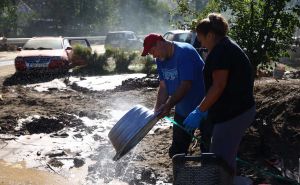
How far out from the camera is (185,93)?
3982mm

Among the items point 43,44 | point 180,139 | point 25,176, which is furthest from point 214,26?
point 43,44

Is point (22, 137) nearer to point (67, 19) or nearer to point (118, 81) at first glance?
point (118, 81)

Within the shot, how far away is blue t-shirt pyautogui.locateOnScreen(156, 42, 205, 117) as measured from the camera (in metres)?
4.01

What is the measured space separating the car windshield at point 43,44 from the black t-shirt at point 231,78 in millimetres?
12070

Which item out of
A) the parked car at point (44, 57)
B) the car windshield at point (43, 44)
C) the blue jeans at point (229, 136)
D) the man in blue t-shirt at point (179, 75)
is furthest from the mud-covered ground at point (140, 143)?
the car windshield at point (43, 44)

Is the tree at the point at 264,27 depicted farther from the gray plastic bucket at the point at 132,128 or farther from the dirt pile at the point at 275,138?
the gray plastic bucket at the point at 132,128

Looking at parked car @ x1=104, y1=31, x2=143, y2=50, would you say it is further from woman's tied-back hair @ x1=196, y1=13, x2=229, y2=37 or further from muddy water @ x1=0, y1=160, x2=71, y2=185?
woman's tied-back hair @ x1=196, y1=13, x2=229, y2=37

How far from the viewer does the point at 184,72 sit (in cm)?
398

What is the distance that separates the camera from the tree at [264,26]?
6512 mm

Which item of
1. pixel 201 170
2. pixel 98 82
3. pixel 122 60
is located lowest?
pixel 98 82

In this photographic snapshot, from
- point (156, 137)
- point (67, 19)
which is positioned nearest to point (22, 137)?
point (156, 137)

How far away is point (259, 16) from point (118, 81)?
6807 millimetres

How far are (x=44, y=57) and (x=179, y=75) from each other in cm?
1013

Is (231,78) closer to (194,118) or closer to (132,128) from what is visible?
(194,118)
